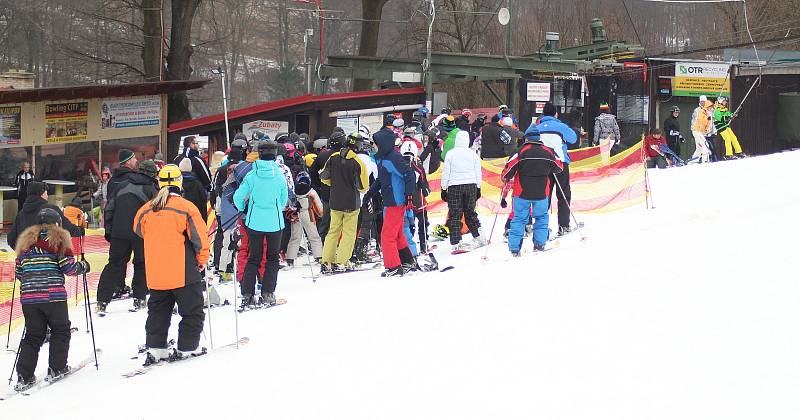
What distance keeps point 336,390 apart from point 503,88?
35.4m

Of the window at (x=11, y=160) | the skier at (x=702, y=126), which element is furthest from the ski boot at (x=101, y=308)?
the skier at (x=702, y=126)

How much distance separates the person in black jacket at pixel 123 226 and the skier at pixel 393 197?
102 inches

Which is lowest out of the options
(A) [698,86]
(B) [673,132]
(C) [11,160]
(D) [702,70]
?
(C) [11,160]

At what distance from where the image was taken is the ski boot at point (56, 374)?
9141 mm

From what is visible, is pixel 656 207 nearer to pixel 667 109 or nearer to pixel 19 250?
pixel 19 250

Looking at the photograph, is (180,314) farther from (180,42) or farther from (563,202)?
(180,42)

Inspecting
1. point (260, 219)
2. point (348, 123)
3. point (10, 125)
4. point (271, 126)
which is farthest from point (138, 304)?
point (348, 123)

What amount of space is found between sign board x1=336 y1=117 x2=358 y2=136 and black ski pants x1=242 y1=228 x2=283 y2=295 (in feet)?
47.4

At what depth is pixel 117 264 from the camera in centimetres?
1159

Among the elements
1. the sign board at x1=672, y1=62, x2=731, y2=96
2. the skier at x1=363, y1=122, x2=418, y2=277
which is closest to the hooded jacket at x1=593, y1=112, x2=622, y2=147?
the sign board at x1=672, y1=62, x2=731, y2=96

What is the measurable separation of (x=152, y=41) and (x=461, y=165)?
61.2ft

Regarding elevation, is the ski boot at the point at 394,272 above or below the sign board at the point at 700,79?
below

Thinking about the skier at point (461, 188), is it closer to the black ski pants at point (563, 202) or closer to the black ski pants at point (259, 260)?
the black ski pants at point (563, 202)

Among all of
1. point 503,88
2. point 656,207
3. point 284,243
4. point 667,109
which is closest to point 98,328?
point 284,243
